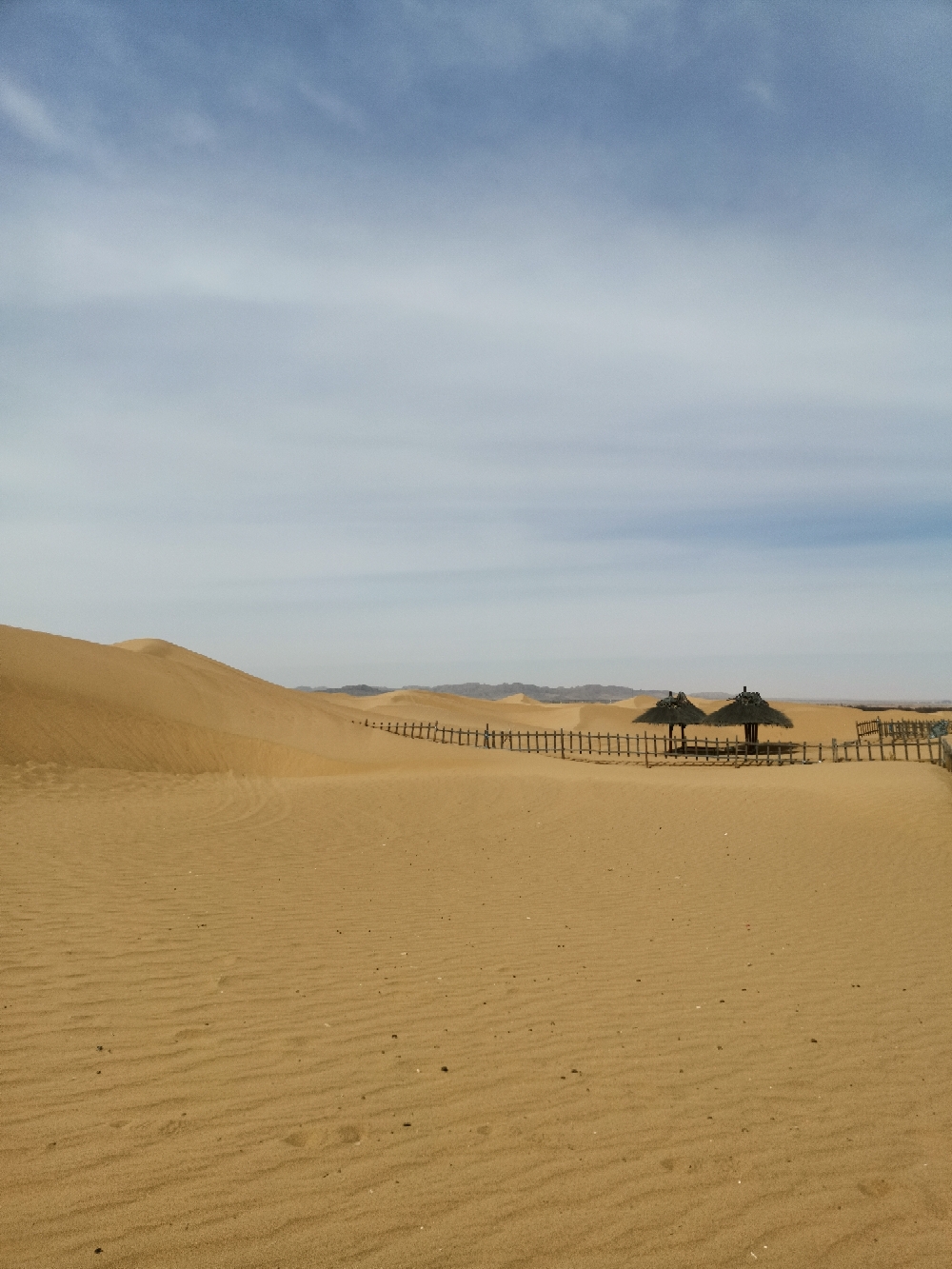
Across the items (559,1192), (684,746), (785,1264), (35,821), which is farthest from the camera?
(684,746)

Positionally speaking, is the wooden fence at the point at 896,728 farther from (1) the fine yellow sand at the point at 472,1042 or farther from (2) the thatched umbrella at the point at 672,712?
(1) the fine yellow sand at the point at 472,1042

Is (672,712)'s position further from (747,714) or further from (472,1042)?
(472,1042)

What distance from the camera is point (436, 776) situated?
2078 centimetres

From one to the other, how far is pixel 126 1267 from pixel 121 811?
550 inches

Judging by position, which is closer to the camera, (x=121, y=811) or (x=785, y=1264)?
(x=785, y=1264)

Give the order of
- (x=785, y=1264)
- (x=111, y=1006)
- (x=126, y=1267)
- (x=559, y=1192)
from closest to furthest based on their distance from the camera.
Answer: (x=126, y=1267)
(x=785, y=1264)
(x=559, y=1192)
(x=111, y=1006)

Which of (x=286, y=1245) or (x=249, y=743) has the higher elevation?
(x=249, y=743)

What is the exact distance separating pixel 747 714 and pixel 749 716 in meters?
0.14

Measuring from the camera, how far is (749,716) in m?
32.3

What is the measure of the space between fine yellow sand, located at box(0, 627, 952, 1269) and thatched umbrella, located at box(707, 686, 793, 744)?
52.3ft

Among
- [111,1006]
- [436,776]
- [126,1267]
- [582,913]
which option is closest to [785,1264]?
[126,1267]

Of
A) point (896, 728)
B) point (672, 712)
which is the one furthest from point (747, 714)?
point (896, 728)

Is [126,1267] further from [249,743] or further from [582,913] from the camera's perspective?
[249,743]

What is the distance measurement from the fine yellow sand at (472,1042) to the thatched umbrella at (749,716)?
52.3 feet
